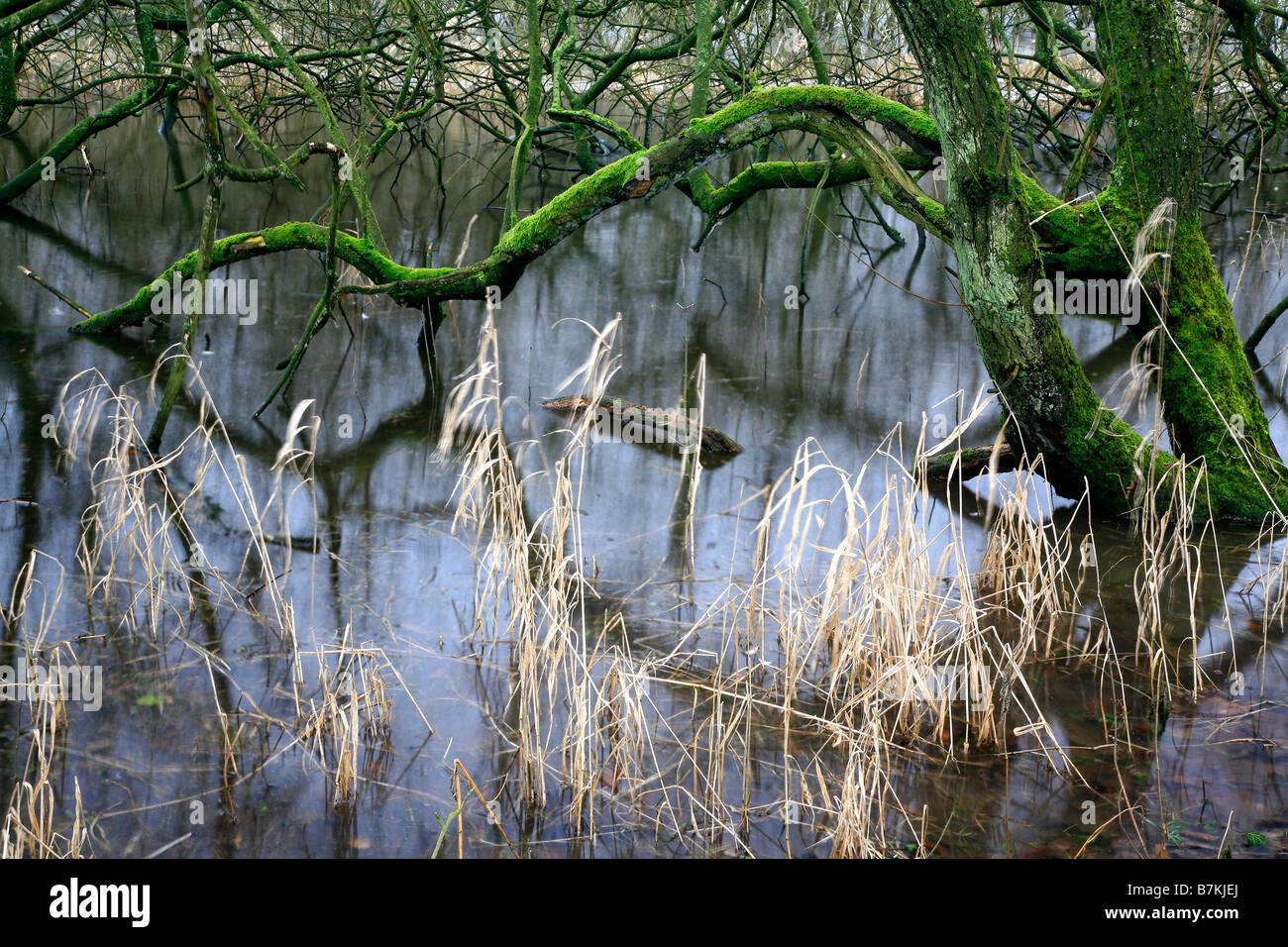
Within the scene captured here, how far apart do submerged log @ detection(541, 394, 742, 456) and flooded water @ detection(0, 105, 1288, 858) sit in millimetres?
134

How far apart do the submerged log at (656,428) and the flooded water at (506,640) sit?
13 centimetres

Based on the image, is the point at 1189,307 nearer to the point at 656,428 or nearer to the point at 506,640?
the point at 656,428

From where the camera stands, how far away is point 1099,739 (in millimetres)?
3734

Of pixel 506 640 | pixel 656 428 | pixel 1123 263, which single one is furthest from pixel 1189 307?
pixel 506 640

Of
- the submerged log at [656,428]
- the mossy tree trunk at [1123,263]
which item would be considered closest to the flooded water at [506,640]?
the submerged log at [656,428]

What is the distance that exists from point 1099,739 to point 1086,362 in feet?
17.4

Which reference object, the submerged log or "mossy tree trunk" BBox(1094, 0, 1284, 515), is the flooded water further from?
"mossy tree trunk" BBox(1094, 0, 1284, 515)

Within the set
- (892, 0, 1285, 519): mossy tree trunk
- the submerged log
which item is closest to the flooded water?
the submerged log

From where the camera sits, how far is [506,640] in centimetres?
425

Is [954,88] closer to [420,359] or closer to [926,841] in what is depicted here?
[926,841]

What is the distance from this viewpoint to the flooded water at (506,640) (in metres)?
3.27

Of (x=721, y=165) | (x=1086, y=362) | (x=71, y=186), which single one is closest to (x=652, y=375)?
(x=1086, y=362)

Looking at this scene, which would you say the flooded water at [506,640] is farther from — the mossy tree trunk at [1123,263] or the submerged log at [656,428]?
the mossy tree trunk at [1123,263]

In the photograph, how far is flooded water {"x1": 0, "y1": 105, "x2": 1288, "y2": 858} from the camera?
327cm
